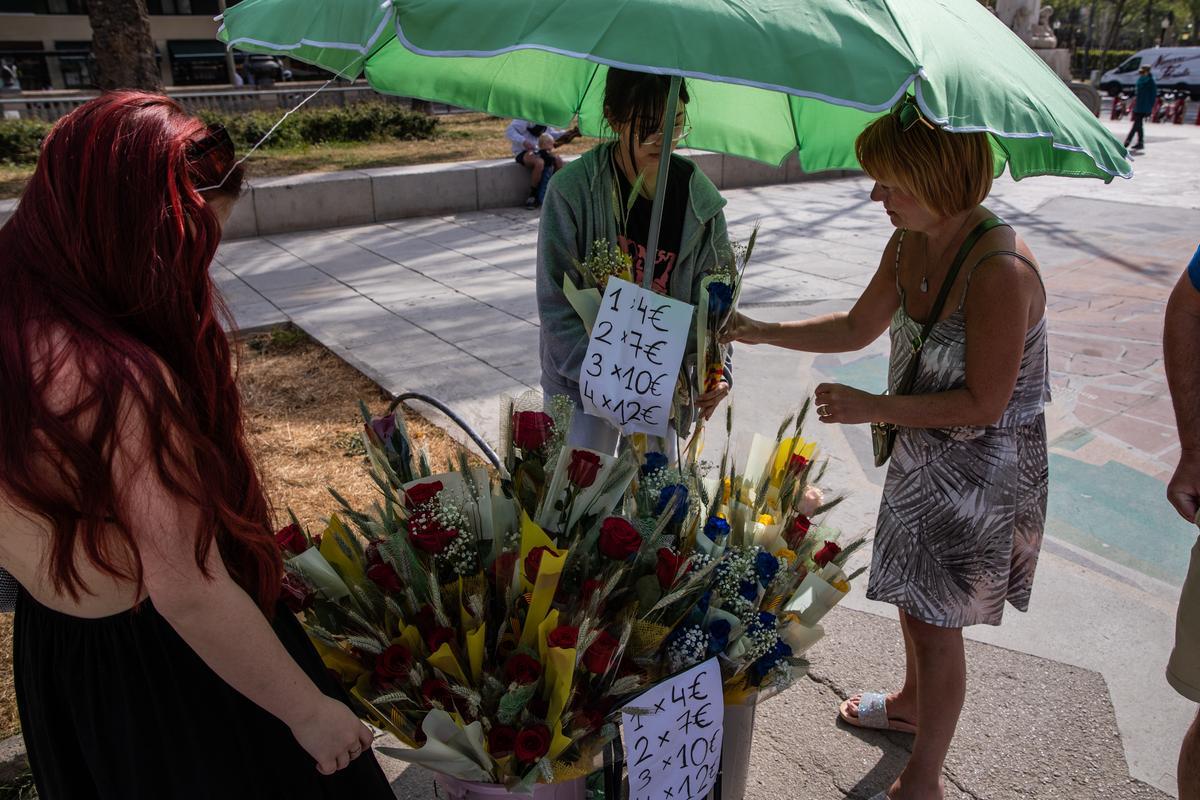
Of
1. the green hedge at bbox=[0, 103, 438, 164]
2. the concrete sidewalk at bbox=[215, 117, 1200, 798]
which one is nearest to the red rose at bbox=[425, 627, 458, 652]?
the concrete sidewalk at bbox=[215, 117, 1200, 798]

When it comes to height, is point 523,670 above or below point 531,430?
below

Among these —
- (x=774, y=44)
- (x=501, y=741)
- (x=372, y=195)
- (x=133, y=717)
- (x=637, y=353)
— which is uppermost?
(x=774, y=44)

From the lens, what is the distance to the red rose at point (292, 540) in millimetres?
1737

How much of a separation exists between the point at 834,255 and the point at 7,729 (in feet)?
22.4

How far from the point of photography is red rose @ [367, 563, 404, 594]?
156 centimetres

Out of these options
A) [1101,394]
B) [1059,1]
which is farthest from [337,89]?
[1059,1]

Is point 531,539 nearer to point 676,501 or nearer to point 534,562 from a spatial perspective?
point 534,562

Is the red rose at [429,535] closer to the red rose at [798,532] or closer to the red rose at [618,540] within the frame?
the red rose at [618,540]

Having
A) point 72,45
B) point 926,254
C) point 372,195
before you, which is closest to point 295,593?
point 926,254

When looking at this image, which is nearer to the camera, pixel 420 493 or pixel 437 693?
pixel 437 693

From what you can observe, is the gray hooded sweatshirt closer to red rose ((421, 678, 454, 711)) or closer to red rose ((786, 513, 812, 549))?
red rose ((786, 513, 812, 549))

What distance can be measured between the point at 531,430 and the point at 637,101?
2.73ft

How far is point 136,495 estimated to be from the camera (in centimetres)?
110

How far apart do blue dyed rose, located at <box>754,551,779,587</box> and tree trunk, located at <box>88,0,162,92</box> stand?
9769 millimetres
